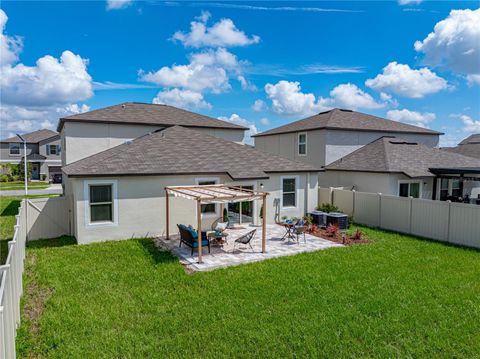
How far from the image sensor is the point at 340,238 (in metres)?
13.6

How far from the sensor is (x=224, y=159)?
1625 centimetres

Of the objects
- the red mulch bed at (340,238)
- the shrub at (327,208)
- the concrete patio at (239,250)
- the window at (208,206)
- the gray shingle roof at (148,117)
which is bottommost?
the concrete patio at (239,250)

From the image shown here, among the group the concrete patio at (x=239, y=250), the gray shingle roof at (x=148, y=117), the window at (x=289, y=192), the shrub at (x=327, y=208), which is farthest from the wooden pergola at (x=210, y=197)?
the gray shingle roof at (x=148, y=117)

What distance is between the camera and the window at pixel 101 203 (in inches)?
508

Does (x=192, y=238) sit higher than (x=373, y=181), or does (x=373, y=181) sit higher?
(x=373, y=181)

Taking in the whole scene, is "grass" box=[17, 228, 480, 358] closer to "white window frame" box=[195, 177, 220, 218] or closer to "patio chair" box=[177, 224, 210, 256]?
"patio chair" box=[177, 224, 210, 256]

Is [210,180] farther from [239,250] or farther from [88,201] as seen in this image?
[88,201]

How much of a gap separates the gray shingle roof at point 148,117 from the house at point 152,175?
6 centimetres

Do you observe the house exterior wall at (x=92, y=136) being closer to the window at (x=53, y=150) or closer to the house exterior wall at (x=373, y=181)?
the house exterior wall at (x=373, y=181)

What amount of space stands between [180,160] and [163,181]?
1.53 metres

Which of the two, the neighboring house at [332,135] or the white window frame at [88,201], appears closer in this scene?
the white window frame at [88,201]

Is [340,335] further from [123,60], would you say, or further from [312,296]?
[123,60]

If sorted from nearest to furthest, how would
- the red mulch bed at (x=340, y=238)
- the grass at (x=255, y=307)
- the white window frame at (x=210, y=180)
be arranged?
1. the grass at (x=255, y=307)
2. the red mulch bed at (x=340, y=238)
3. the white window frame at (x=210, y=180)

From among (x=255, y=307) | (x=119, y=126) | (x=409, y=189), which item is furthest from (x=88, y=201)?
(x=409, y=189)
